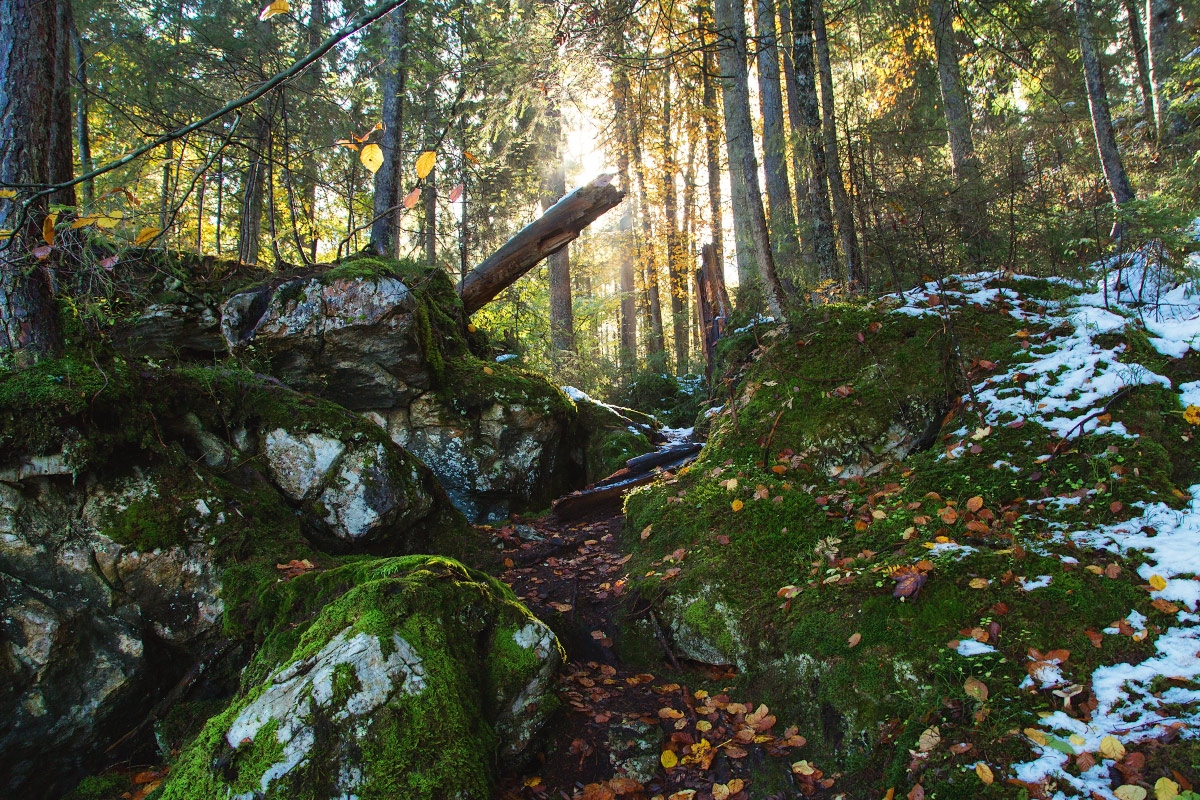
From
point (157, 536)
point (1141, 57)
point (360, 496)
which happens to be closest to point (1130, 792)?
point (360, 496)

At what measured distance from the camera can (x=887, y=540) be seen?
3.88 metres

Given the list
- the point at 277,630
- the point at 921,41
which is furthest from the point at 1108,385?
the point at 921,41

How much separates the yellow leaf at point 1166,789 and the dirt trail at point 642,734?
122cm

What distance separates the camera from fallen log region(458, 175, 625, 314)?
888 cm

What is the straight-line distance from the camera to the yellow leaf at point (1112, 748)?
2.29 meters

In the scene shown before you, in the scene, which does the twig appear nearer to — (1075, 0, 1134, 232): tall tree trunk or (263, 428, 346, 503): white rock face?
(263, 428, 346, 503): white rock face

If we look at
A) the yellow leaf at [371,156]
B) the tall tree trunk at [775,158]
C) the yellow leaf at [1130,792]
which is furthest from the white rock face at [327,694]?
the tall tree trunk at [775,158]

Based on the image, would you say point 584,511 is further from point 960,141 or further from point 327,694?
point 960,141

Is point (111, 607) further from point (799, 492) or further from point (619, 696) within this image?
point (799, 492)

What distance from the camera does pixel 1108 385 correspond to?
4.26m

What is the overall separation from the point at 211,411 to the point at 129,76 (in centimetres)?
1026

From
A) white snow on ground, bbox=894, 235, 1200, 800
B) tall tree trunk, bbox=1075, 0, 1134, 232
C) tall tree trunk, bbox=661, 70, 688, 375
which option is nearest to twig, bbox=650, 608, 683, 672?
white snow on ground, bbox=894, 235, 1200, 800

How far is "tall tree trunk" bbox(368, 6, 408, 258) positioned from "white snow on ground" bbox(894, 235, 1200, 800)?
8.22 meters

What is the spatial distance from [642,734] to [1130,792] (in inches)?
81.4
